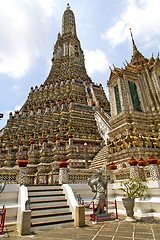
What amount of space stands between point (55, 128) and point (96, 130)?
6.34 meters

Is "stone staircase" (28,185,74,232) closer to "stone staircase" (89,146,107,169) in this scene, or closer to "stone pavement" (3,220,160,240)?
"stone pavement" (3,220,160,240)

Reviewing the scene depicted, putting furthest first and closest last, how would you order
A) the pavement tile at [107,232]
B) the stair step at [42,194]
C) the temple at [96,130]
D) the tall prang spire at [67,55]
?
the tall prang spire at [67,55] → the temple at [96,130] → the stair step at [42,194] → the pavement tile at [107,232]

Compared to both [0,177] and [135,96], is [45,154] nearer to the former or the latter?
[0,177]

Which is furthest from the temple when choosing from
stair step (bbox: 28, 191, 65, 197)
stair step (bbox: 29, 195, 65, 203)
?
stair step (bbox: 29, 195, 65, 203)

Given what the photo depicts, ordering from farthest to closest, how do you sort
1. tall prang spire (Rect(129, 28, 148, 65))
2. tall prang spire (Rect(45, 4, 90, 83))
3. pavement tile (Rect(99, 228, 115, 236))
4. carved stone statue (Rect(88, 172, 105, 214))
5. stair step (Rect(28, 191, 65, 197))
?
tall prang spire (Rect(45, 4, 90, 83)) < tall prang spire (Rect(129, 28, 148, 65)) < stair step (Rect(28, 191, 65, 197)) < carved stone statue (Rect(88, 172, 105, 214)) < pavement tile (Rect(99, 228, 115, 236))

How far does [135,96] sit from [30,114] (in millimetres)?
19661

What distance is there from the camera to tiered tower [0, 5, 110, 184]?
1850 centimetres

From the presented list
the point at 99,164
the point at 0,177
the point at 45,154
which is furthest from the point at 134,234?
the point at 45,154

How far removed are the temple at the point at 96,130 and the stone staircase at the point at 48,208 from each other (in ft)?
8.03

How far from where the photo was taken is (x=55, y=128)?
76.9 feet

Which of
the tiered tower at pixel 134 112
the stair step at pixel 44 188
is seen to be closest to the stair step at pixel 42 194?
the stair step at pixel 44 188

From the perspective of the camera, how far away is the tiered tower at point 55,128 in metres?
18.5

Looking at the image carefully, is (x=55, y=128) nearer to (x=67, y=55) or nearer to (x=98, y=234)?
(x=98, y=234)

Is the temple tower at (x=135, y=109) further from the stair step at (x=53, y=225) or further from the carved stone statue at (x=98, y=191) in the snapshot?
the stair step at (x=53, y=225)
